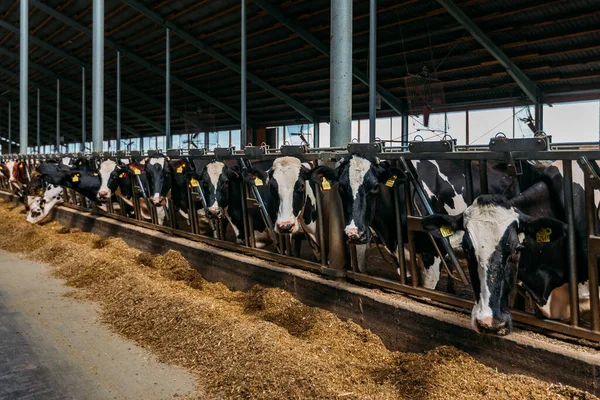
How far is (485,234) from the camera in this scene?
318 cm

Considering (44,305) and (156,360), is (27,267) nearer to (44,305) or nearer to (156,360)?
(44,305)

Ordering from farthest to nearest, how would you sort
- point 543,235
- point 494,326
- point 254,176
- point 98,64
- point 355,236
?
point 98,64, point 254,176, point 355,236, point 543,235, point 494,326

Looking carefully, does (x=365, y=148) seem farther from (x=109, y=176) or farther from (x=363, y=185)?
(x=109, y=176)

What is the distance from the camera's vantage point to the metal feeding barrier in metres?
3.29

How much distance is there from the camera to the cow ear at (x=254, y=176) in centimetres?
599

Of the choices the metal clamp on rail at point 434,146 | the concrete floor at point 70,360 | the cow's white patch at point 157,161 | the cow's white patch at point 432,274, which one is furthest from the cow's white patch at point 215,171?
the metal clamp on rail at point 434,146

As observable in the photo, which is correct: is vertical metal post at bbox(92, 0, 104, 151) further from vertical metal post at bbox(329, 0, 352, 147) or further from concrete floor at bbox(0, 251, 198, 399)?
vertical metal post at bbox(329, 0, 352, 147)

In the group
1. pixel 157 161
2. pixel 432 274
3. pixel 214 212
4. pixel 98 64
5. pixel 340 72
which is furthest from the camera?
pixel 98 64

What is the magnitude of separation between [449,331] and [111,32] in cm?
1741

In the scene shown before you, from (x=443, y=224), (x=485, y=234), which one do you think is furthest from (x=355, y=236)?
(x=485, y=234)

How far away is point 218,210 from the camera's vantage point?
685 centimetres

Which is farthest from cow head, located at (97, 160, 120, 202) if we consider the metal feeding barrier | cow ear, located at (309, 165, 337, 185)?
cow ear, located at (309, 165, 337, 185)

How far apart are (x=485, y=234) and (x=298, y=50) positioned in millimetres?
12792

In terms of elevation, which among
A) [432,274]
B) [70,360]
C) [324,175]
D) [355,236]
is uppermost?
[324,175]
